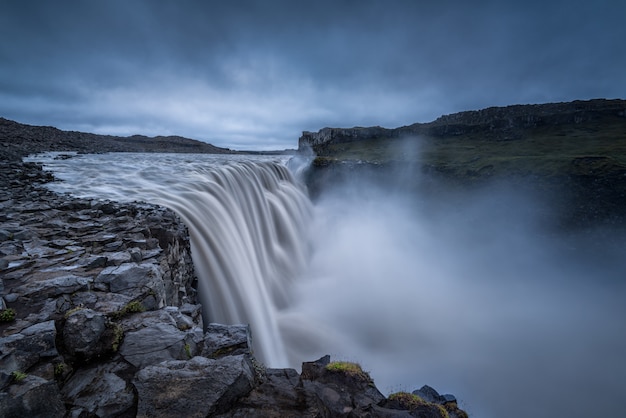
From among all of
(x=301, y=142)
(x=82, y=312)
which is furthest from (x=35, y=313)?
(x=301, y=142)

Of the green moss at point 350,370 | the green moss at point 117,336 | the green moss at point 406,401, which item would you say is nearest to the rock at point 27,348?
the green moss at point 117,336

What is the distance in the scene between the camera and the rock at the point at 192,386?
293cm

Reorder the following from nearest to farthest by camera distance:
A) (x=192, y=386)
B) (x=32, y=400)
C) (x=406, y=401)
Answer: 1. (x=32, y=400)
2. (x=192, y=386)
3. (x=406, y=401)

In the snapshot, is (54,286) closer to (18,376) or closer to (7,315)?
(7,315)

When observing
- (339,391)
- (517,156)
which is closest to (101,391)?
(339,391)

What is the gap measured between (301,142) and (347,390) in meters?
82.2

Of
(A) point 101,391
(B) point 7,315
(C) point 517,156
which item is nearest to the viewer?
(A) point 101,391

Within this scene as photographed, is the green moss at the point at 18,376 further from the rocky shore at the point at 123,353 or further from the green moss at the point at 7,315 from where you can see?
the green moss at the point at 7,315

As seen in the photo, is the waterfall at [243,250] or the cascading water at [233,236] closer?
the waterfall at [243,250]

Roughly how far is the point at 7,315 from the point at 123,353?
1647 millimetres

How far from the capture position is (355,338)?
42.4 ft

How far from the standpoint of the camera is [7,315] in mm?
3584

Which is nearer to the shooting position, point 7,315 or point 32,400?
point 32,400

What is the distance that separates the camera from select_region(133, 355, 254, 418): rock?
2.93m
